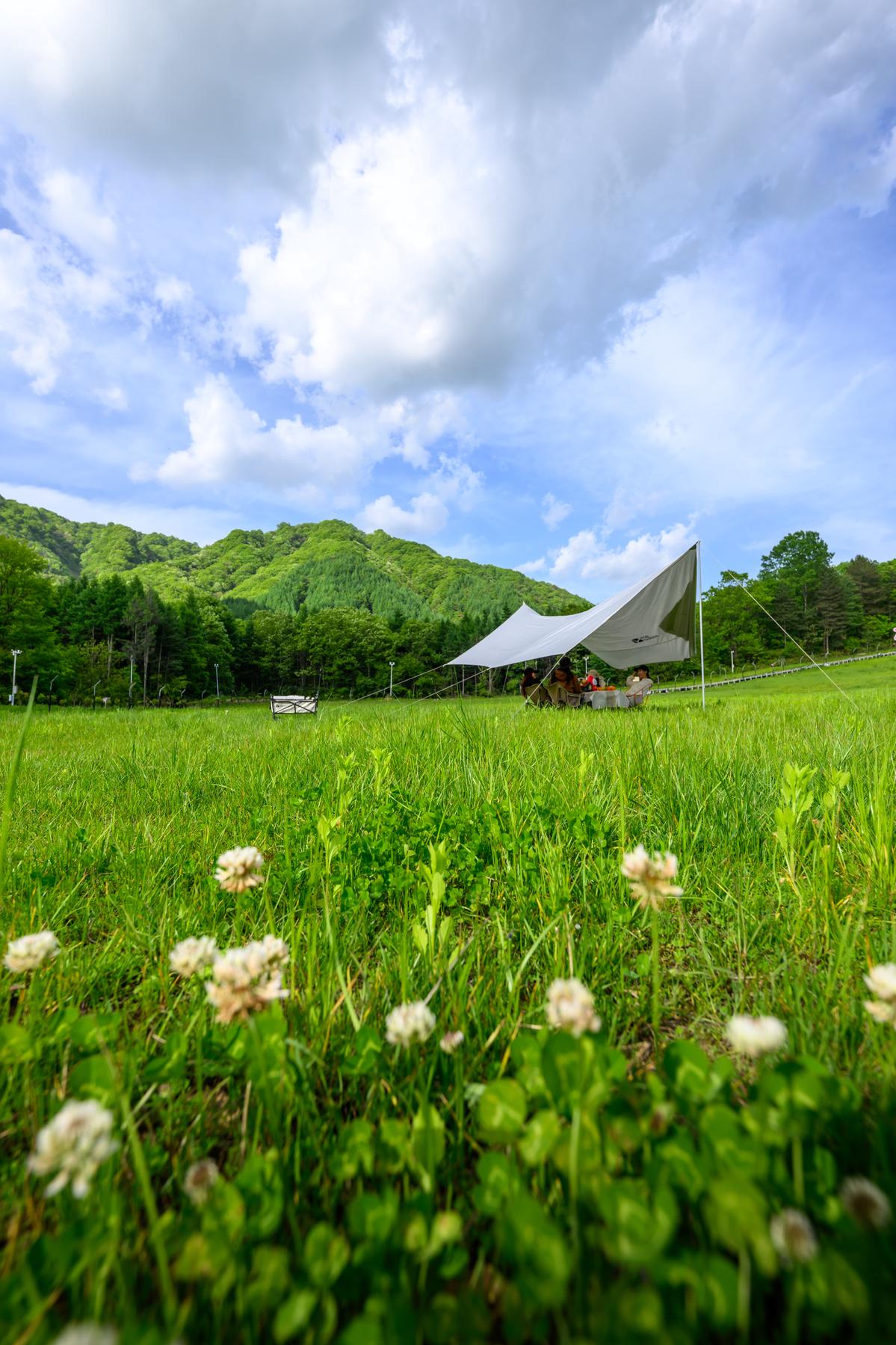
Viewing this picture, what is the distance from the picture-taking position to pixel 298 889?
1.55 meters

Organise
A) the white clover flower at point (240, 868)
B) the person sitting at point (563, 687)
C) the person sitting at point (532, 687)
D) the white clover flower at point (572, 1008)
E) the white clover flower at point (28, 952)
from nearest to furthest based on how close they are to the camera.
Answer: the white clover flower at point (572, 1008) → the white clover flower at point (28, 952) → the white clover flower at point (240, 868) → the person sitting at point (563, 687) → the person sitting at point (532, 687)

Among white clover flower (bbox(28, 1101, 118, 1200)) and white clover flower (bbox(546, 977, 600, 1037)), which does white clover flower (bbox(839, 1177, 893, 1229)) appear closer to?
white clover flower (bbox(546, 977, 600, 1037))

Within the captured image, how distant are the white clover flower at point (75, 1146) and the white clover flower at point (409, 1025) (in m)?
0.32

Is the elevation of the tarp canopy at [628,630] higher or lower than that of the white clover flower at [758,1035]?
higher

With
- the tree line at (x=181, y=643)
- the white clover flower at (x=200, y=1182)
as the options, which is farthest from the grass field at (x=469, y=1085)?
the tree line at (x=181, y=643)

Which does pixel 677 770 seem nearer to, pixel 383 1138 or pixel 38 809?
pixel 383 1138

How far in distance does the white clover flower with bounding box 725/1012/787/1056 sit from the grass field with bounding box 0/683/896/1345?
2.3 inches

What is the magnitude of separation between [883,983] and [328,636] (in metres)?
67.4

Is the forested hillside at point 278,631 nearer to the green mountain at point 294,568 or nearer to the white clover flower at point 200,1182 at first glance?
the green mountain at point 294,568

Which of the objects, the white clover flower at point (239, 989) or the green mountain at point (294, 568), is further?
the green mountain at point (294, 568)

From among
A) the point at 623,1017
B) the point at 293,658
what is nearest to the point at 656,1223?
the point at 623,1017

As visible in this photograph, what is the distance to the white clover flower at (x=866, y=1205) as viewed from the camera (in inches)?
16.5

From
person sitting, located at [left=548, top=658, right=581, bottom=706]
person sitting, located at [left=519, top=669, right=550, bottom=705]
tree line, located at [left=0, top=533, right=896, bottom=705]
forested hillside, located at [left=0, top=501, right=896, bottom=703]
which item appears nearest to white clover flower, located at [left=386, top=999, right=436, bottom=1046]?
person sitting, located at [left=548, top=658, right=581, bottom=706]

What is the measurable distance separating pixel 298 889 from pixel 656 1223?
1.26 metres
